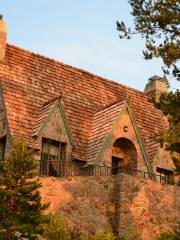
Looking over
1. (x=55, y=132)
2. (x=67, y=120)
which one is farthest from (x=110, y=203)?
(x=67, y=120)

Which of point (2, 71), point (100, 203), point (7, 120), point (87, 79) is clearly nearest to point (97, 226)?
point (100, 203)

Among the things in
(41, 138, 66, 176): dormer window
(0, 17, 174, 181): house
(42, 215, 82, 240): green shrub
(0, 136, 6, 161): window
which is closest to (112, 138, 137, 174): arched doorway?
(0, 17, 174, 181): house

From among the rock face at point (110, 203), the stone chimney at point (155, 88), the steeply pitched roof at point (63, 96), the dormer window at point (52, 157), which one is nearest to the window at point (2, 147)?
the steeply pitched roof at point (63, 96)

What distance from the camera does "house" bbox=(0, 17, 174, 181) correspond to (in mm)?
26734

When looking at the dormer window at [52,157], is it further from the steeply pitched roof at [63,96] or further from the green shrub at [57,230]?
the green shrub at [57,230]

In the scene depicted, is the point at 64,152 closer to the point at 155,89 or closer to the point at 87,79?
the point at 87,79

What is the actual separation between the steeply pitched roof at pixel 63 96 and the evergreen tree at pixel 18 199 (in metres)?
6.86

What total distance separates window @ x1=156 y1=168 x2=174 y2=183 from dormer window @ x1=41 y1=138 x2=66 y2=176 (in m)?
6.37

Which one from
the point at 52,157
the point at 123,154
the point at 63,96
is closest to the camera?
the point at 52,157

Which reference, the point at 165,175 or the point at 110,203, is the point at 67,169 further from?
the point at 165,175

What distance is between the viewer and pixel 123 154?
29562 millimetres

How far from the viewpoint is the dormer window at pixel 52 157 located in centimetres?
2645

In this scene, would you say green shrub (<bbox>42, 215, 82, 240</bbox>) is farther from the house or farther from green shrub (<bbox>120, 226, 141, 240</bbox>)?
the house

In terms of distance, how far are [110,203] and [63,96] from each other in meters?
7.82
